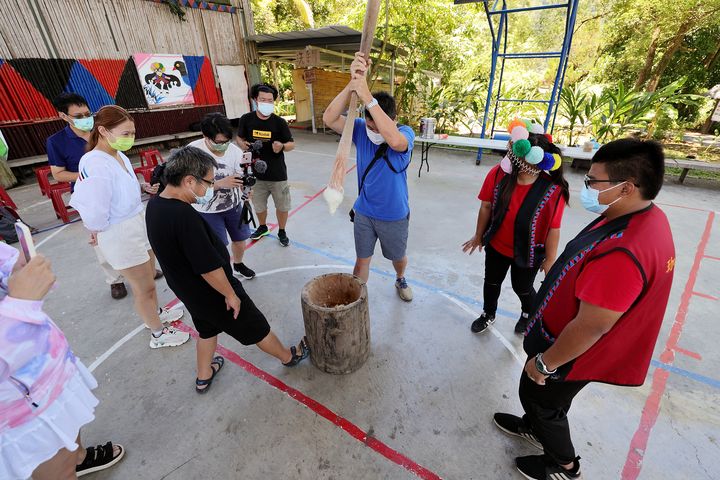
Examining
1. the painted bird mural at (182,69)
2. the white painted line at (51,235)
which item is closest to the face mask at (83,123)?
the white painted line at (51,235)

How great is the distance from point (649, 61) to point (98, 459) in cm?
1619

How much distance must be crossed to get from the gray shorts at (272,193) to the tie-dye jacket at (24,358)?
2818mm

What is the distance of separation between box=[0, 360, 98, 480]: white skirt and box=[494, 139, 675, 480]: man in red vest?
210cm

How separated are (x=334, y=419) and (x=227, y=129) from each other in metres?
2.52

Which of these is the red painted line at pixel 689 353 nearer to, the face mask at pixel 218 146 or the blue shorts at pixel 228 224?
the blue shorts at pixel 228 224

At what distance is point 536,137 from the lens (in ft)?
6.88

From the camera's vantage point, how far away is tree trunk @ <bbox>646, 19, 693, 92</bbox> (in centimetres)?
955

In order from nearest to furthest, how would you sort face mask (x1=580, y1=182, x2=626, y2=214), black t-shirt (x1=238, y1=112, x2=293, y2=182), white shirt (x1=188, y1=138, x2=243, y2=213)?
face mask (x1=580, y1=182, x2=626, y2=214) < white shirt (x1=188, y1=138, x2=243, y2=213) < black t-shirt (x1=238, y1=112, x2=293, y2=182)

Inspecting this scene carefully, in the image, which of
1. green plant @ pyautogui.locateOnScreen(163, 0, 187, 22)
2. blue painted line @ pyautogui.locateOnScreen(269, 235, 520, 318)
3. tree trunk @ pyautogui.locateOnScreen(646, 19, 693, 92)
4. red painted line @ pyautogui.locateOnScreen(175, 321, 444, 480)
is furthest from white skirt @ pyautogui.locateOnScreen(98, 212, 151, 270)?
tree trunk @ pyautogui.locateOnScreen(646, 19, 693, 92)

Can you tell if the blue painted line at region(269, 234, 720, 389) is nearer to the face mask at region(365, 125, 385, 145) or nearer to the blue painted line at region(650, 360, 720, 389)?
the blue painted line at region(650, 360, 720, 389)

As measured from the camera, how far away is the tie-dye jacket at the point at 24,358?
1126 mm

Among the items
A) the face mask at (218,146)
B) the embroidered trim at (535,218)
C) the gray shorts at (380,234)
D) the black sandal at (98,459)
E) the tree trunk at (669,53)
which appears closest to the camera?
the black sandal at (98,459)

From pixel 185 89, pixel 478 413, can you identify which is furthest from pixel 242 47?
pixel 478 413

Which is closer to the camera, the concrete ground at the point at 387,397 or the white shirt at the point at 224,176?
the concrete ground at the point at 387,397
